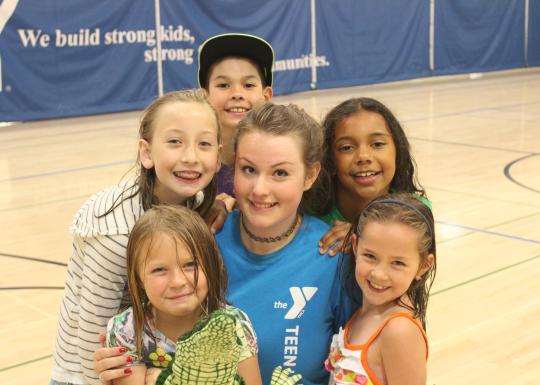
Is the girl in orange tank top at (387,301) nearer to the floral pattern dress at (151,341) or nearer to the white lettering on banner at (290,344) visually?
the white lettering on banner at (290,344)

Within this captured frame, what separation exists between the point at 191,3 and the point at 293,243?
8.66 metres

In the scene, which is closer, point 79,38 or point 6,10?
point 6,10

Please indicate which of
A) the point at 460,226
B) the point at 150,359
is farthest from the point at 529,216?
the point at 150,359

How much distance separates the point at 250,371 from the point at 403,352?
1.03 ft

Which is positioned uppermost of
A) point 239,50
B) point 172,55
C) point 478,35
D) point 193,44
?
point 239,50

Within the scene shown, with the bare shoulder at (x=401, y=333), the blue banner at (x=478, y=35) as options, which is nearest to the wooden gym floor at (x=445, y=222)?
the bare shoulder at (x=401, y=333)

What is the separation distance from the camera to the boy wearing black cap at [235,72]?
2.38 m

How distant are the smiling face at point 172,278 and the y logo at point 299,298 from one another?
0.22 m

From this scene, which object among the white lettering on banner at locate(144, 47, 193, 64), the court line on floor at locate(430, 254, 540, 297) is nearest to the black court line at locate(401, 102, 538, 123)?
the white lettering on banner at locate(144, 47, 193, 64)

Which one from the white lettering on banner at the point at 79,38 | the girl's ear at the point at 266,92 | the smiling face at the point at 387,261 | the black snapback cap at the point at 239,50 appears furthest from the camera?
the white lettering on banner at the point at 79,38

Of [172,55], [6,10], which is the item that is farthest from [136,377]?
[172,55]

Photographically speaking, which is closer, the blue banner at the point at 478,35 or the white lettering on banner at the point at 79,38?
the white lettering on banner at the point at 79,38

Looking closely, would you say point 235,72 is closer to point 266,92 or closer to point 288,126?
point 266,92

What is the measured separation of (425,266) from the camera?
174cm
